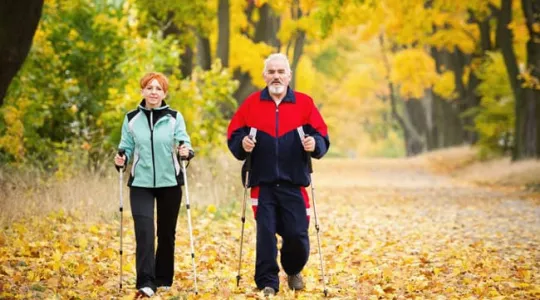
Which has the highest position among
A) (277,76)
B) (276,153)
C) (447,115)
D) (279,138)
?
(447,115)

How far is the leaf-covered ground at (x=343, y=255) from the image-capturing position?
28.9 ft

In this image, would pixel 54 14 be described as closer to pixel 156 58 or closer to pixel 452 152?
pixel 156 58

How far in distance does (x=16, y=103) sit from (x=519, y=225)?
25.5ft

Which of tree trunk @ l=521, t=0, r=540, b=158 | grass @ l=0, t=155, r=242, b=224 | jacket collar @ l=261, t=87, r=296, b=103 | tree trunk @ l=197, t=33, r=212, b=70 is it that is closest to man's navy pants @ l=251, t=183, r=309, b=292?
jacket collar @ l=261, t=87, r=296, b=103

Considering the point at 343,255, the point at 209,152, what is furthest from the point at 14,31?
the point at 209,152

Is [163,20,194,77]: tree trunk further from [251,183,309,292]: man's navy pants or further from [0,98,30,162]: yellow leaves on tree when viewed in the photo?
[251,183,309,292]: man's navy pants

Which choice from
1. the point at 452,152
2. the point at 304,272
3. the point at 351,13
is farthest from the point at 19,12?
the point at 452,152

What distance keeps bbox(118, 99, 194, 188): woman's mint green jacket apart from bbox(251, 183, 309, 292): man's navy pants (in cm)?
68

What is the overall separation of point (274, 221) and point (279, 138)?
0.67 m

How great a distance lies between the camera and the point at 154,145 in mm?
8289

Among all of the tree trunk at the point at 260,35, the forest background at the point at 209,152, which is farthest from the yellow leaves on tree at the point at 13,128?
the tree trunk at the point at 260,35

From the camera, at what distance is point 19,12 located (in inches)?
368

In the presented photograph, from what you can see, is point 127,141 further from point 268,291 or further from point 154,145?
point 268,291

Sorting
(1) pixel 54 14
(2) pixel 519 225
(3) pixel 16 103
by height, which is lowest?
(2) pixel 519 225
